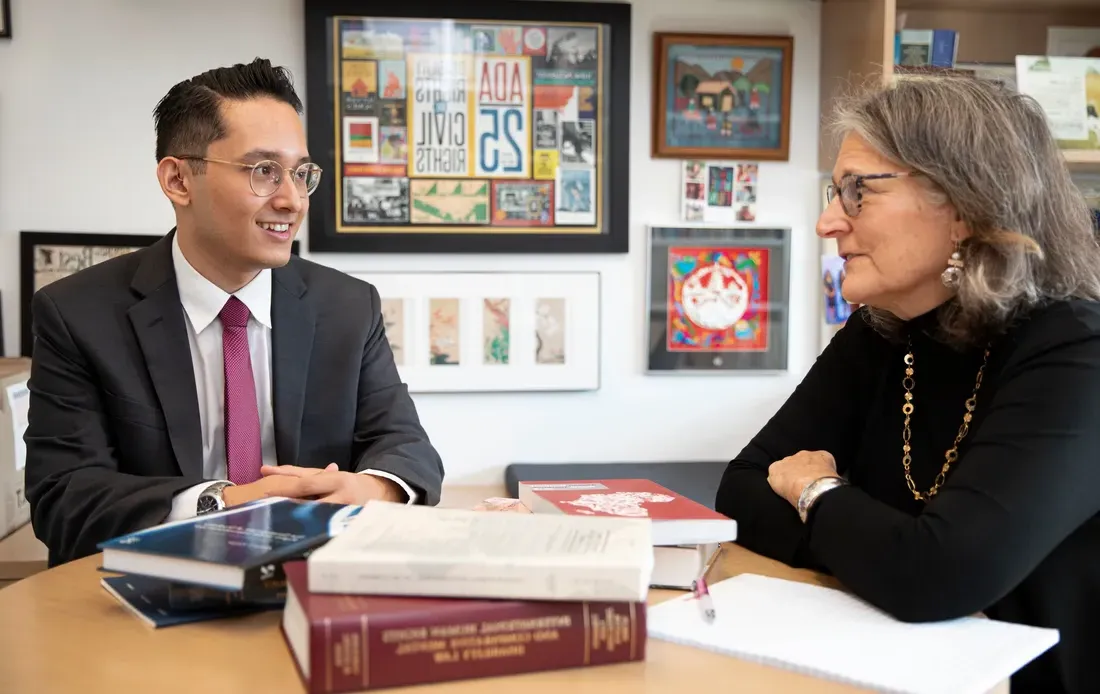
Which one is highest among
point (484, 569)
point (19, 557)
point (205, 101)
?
point (205, 101)

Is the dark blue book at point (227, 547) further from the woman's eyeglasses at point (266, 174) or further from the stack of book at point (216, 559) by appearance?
the woman's eyeglasses at point (266, 174)

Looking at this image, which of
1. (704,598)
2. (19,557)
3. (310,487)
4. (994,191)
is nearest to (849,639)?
(704,598)

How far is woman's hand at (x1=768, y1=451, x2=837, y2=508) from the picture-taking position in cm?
127

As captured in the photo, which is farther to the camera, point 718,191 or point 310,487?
point 718,191

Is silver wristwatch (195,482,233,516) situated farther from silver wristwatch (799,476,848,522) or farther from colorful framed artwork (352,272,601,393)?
colorful framed artwork (352,272,601,393)

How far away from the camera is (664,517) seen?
1098 millimetres

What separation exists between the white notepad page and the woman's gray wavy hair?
45 centimetres

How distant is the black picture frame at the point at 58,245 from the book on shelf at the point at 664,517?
1510mm

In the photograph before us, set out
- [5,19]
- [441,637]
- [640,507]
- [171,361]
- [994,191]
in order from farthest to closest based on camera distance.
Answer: [5,19] → [171,361] → [994,191] → [640,507] → [441,637]

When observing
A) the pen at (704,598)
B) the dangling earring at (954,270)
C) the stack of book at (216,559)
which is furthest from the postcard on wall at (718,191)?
the stack of book at (216,559)

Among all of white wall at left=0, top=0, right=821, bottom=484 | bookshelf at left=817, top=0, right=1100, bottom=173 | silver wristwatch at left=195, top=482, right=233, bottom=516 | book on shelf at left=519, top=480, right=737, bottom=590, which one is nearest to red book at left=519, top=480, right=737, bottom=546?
book on shelf at left=519, top=480, right=737, bottom=590

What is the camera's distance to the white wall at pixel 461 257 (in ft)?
8.16

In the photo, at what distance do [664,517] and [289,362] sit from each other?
90 centimetres

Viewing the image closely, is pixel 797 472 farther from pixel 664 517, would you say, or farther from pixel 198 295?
pixel 198 295
